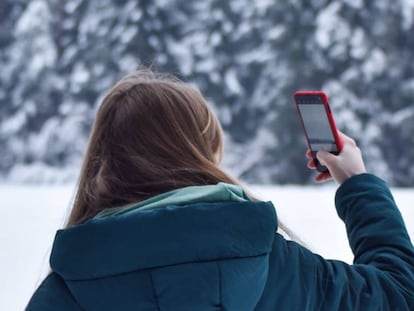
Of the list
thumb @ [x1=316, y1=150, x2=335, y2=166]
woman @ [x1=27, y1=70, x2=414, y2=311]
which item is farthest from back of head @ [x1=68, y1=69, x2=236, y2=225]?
thumb @ [x1=316, y1=150, x2=335, y2=166]

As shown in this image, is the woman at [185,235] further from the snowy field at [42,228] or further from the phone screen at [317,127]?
the snowy field at [42,228]

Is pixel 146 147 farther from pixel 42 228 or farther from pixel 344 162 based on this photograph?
pixel 42 228

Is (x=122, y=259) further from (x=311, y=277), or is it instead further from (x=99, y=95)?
(x=99, y=95)

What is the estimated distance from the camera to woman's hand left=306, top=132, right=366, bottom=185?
1137 millimetres

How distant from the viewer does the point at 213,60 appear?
7836mm

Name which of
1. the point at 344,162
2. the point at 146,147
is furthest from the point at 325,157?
the point at 146,147

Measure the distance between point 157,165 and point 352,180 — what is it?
30 centimetres

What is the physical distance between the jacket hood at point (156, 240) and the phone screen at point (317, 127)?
32 centimetres

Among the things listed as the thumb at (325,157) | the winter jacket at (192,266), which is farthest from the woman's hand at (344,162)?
the winter jacket at (192,266)

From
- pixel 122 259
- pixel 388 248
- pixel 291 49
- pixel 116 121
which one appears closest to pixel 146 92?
pixel 116 121

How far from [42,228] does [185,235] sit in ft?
9.71

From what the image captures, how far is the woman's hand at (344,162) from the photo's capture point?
1.14m

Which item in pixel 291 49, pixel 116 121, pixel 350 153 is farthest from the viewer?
pixel 291 49

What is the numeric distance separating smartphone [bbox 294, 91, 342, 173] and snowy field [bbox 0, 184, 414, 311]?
1102 mm
